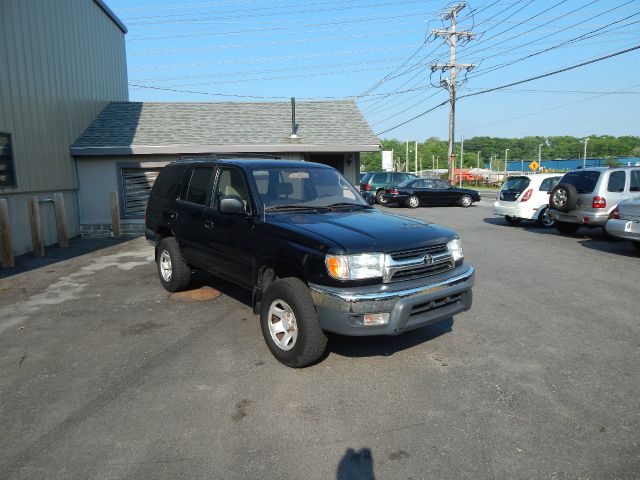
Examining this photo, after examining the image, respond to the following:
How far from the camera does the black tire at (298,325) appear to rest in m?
3.84

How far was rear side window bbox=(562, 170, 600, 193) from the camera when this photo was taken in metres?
11.0

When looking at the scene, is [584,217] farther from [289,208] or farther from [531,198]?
[289,208]

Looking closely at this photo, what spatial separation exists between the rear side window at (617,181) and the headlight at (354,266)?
9.54 metres

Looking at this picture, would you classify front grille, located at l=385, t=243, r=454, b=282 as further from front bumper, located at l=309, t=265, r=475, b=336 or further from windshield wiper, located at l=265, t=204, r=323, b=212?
windshield wiper, located at l=265, t=204, r=323, b=212

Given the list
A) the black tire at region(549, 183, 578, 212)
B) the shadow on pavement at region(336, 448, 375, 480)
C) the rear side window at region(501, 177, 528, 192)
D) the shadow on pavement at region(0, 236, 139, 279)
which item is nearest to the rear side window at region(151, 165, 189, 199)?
the shadow on pavement at region(0, 236, 139, 279)

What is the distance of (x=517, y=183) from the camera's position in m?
14.1

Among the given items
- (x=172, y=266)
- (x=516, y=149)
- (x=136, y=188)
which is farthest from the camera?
(x=516, y=149)

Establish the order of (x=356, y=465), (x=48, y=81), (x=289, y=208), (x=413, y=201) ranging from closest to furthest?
(x=356, y=465), (x=289, y=208), (x=48, y=81), (x=413, y=201)

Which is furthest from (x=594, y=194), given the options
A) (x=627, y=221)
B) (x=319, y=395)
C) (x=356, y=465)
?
(x=356, y=465)

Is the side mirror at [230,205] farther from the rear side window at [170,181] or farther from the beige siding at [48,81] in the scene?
the beige siding at [48,81]

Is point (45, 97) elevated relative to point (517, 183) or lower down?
elevated

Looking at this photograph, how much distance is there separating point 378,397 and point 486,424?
0.82m

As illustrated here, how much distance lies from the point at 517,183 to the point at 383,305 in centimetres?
1212

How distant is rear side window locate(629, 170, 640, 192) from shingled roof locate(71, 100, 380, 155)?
7173 mm
